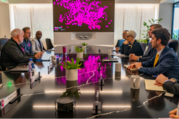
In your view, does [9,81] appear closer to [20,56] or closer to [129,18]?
[20,56]

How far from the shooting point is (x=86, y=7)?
7027mm

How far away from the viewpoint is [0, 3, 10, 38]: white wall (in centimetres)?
705

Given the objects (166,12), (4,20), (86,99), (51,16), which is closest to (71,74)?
(86,99)

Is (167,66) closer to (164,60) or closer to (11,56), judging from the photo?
(164,60)

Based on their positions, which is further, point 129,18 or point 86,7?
point 129,18

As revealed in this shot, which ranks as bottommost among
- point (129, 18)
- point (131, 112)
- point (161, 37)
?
point (131, 112)

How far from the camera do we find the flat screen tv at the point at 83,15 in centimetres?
702

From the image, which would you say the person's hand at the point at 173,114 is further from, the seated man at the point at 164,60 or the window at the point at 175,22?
the window at the point at 175,22

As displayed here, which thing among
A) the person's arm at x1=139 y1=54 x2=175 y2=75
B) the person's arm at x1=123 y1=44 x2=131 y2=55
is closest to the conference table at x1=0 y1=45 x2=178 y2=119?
the person's arm at x1=139 y1=54 x2=175 y2=75

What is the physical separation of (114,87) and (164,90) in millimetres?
391

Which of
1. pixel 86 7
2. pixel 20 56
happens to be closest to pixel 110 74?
pixel 20 56

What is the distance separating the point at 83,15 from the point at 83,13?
0.08 metres

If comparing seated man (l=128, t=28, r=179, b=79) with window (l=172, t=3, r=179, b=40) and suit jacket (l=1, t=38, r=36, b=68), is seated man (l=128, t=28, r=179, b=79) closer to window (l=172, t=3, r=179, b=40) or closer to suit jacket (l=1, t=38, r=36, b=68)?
suit jacket (l=1, t=38, r=36, b=68)

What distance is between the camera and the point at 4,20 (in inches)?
282
